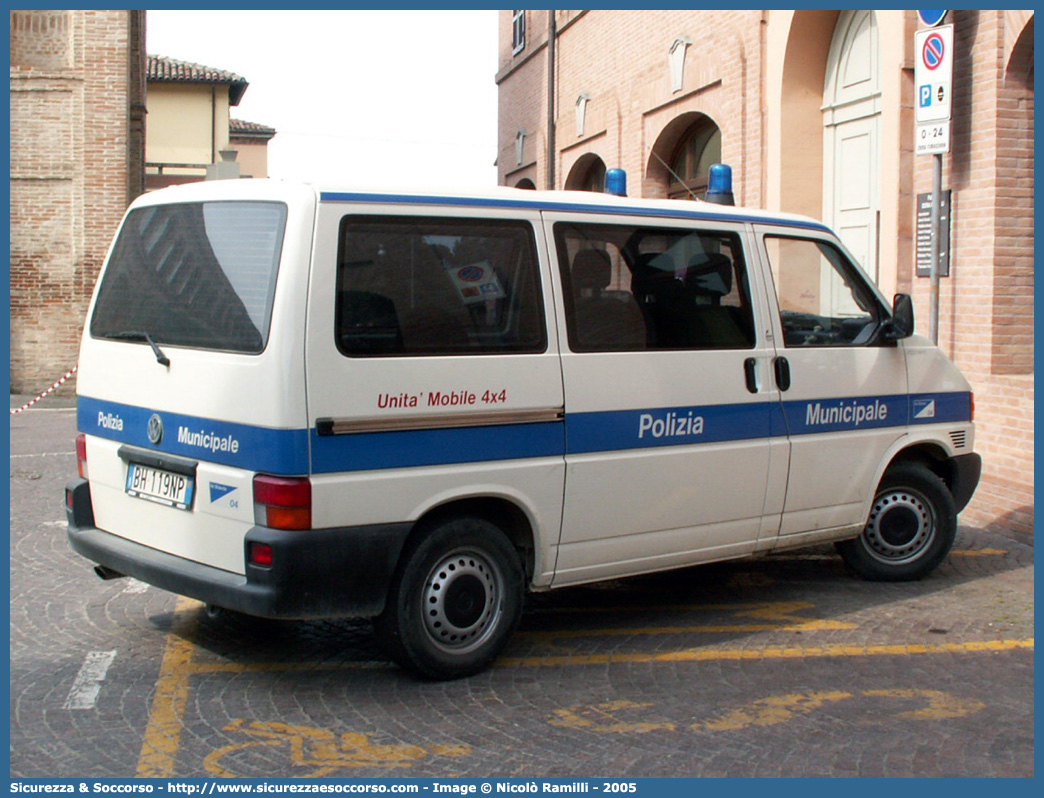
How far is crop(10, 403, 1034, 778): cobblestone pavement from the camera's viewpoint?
424cm

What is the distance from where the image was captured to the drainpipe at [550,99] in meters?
21.0

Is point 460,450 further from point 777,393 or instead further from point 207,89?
point 207,89

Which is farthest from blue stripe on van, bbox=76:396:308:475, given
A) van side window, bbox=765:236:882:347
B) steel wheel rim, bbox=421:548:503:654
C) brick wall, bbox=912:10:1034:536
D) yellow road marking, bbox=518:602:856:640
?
Answer: brick wall, bbox=912:10:1034:536

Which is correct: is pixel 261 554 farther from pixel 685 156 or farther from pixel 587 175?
pixel 587 175

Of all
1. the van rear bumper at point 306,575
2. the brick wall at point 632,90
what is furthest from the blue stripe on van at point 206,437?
the brick wall at point 632,90

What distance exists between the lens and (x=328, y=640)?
5734 mm

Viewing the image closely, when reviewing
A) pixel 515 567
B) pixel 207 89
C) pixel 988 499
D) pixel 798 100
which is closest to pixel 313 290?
pixel 515 567

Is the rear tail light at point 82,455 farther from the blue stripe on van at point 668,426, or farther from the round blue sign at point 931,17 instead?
the round blue sign at point 931,17

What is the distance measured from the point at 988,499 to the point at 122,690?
259 inches

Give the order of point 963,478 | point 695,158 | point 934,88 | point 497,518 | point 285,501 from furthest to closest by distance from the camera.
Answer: point 695,158, point 934,88, point 963,478, point 497,518, point 285,501

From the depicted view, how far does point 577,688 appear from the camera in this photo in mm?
5023

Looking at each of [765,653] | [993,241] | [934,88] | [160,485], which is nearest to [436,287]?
[160,485]

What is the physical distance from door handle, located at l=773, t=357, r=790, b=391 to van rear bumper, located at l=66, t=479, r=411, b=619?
2177mm

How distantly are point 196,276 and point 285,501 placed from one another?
3.67 feet
